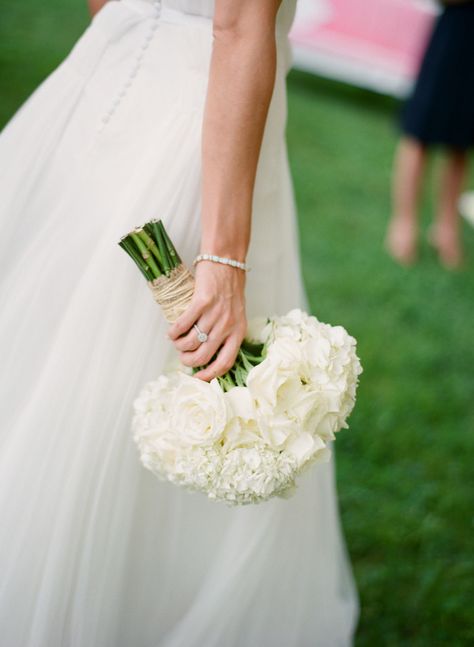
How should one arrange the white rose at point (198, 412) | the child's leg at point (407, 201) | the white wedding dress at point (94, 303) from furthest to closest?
the child's leg at point (407, 201), the white wedding dress at point (94, 303), the white rose at point (198, 412)

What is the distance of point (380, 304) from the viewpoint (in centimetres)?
362

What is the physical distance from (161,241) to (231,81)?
0.31 m

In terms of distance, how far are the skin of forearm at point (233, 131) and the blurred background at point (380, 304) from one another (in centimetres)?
133

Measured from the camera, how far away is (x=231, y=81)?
127cm

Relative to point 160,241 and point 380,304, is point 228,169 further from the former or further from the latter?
point 380,304

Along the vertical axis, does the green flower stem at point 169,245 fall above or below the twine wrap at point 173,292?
above

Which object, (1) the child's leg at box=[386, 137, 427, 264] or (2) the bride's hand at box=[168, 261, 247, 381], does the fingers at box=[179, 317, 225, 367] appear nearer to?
(2) the bride's hand at box=[168, 261, 247, 381]

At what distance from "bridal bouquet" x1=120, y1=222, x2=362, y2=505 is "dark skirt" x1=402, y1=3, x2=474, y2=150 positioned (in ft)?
10.1

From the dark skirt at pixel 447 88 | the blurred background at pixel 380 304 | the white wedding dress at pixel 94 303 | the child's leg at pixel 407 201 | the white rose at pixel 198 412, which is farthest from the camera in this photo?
the child's leg at pixel 407 201

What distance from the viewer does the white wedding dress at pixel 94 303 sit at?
1363 millimetres

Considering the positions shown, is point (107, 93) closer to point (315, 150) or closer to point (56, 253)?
point (56, 253)

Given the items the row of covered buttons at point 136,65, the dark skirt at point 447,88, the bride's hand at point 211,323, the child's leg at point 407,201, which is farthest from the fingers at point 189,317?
the dark skirt at point 447,88

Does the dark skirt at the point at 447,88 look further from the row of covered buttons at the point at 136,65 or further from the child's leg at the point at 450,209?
the row of covered buttons at the point at 136,65

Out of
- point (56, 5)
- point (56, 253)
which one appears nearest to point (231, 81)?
point (56, 253)
